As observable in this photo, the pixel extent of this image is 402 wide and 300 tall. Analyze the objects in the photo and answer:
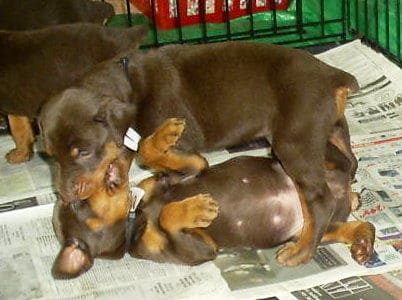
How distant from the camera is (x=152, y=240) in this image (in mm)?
2104

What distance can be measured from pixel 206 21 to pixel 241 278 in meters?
2.07

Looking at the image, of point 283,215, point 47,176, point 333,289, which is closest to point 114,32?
point 47,176

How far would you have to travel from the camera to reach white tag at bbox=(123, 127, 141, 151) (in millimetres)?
2027

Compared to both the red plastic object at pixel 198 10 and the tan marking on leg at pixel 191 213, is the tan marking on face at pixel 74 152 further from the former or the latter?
the red plastic object at pixel 198 10

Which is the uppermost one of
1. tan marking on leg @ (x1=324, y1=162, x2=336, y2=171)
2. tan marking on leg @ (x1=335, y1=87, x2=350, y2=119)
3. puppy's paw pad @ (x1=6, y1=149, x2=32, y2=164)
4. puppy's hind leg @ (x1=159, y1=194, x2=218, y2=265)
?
tan marking on leg @ (x1=335, y1=87, x2=350, y2=119)

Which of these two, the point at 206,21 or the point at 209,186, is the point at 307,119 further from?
the point at 206,21

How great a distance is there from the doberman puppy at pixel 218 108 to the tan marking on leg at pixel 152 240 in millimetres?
170

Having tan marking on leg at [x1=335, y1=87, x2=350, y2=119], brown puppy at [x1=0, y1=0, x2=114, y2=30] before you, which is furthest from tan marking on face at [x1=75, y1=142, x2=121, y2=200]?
brown puppy at [x1=0, y1=0, x2=114, y2=30]

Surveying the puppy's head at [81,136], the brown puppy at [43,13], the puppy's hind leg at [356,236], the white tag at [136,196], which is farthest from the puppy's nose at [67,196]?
the brown puppy at [43,13]

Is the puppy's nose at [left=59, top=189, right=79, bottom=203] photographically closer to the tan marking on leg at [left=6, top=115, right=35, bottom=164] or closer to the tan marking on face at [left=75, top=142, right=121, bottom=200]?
the tan marking on face at [left=75, top=142, right=121, bottom=200]

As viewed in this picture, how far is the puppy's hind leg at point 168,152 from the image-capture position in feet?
6.65

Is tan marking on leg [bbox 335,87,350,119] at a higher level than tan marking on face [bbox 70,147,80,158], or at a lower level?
higher

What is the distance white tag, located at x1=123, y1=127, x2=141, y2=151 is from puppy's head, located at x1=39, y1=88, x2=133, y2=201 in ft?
0.17

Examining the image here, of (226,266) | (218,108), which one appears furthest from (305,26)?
(226,266)
